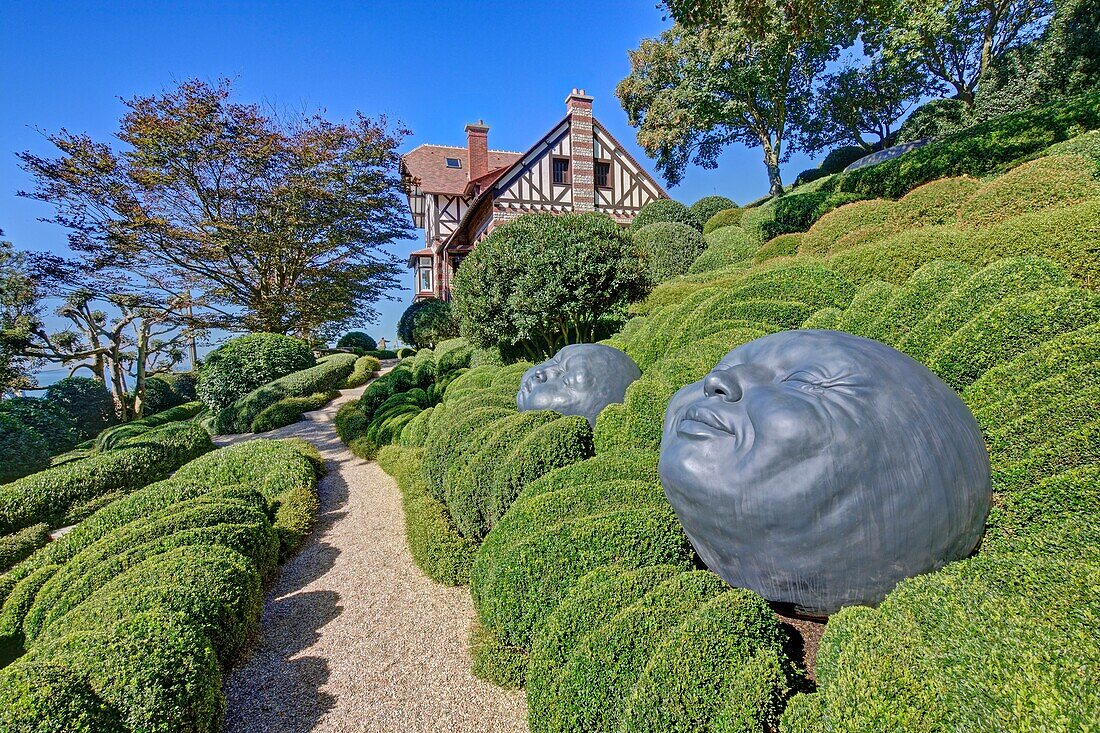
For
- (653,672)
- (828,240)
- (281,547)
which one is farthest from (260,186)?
(653,672)

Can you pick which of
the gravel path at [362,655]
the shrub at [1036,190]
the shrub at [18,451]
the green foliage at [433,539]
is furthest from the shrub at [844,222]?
the shrub at [18,451]

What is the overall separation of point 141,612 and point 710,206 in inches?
879

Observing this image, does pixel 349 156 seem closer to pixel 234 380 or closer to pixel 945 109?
pixel 234 380

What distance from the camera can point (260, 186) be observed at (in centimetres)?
1748

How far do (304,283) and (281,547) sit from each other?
17.9m

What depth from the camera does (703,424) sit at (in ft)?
7.45

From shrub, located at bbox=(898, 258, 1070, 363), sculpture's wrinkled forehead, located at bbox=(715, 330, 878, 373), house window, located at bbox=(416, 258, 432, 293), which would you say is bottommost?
sculpture's wrinkled forehead, located at bbox=(715, 330, 878, 373)

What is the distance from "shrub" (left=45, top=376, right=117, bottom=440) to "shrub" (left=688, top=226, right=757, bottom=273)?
1812 centimetres

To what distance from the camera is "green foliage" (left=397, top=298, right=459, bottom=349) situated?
2025 cm

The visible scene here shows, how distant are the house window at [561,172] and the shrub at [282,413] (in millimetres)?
13019

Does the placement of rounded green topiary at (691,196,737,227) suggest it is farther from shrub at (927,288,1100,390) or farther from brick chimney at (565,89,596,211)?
shrub at (927,288,1100,390)

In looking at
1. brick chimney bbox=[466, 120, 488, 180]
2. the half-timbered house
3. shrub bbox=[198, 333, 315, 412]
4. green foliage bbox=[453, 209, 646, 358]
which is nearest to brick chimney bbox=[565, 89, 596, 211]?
the half-timbered house

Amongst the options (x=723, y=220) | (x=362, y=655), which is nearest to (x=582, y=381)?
(x=362, y=655)

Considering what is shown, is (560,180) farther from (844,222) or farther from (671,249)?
(844,222)
